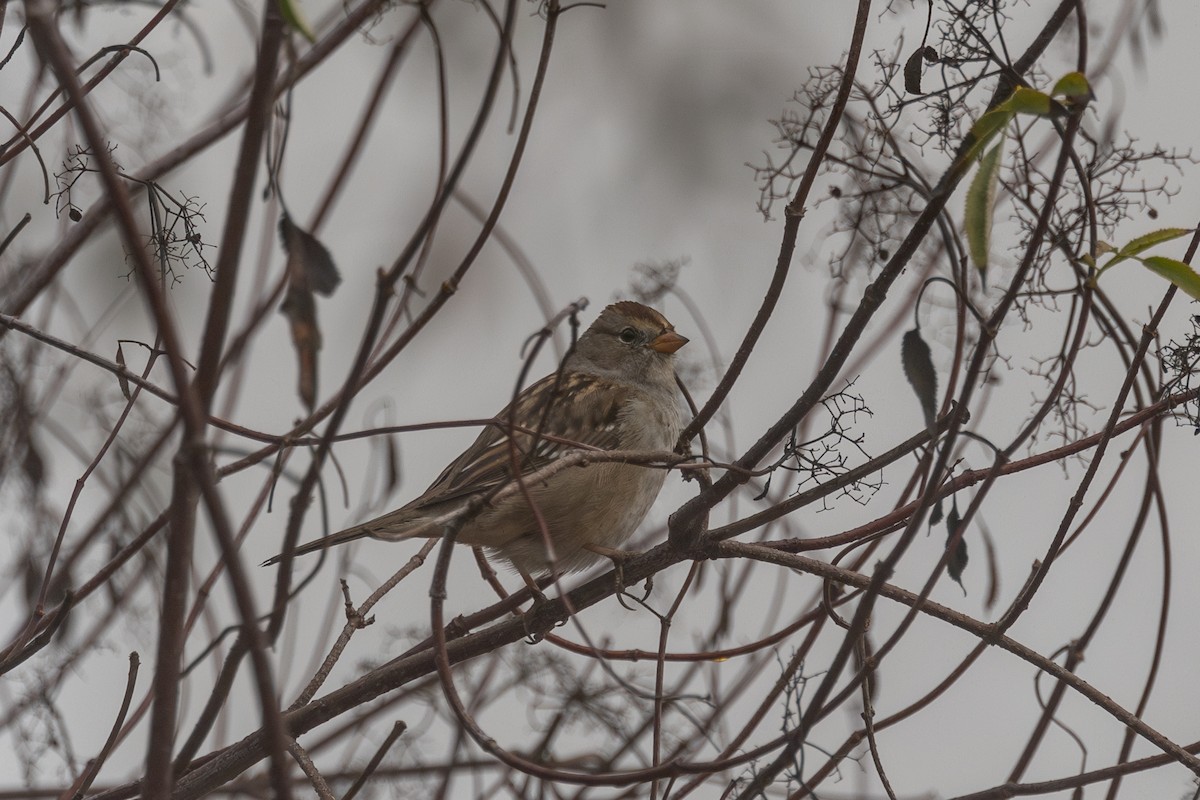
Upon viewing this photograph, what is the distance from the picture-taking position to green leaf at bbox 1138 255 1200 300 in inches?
61.4

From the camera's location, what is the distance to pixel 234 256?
1003 mm

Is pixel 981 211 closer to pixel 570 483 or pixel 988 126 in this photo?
pixel 988 126

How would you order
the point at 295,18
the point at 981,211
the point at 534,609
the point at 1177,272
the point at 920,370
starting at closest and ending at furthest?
the point at 295,18 < the point at 981,211 < the point at 920,370 < the point at 1177,272 < the point at 534,609

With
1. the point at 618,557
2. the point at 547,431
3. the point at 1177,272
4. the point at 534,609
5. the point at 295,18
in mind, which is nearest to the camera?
the point at 295,18

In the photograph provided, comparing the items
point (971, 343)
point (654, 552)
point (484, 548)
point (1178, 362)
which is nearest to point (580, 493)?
point (484, 548)

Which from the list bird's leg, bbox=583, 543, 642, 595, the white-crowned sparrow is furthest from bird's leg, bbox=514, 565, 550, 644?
the white-crowned sparrow

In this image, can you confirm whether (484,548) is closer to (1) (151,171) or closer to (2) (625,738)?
(2) (625,738)

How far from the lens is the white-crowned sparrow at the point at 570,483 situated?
3250mm

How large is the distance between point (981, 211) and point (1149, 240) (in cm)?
38

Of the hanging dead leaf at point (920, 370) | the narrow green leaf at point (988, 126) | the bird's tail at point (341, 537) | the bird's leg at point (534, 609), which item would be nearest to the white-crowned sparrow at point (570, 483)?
the bird's tail at point (341, 537)

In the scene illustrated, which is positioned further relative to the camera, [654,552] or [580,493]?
[580,493]

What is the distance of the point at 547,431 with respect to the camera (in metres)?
3.26

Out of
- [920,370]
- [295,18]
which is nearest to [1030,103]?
[920,370]

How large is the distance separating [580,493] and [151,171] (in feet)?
4.80
